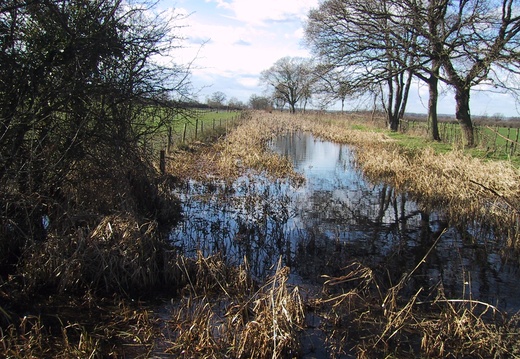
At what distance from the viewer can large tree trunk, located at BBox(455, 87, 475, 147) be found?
19.1 metres

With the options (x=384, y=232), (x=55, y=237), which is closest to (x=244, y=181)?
(x=384, y=232)

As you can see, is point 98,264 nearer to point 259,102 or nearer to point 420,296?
point 420,296

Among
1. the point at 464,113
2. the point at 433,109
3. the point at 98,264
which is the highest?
the point at 433,109

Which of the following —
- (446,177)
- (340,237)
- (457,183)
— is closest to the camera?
(340,237)

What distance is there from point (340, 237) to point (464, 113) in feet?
47.1

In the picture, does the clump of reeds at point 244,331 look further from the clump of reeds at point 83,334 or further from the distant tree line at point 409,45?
the distant tree line at point 409,45

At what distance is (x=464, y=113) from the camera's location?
19156 millimetres

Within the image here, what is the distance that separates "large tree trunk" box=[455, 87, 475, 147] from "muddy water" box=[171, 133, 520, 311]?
9170mm

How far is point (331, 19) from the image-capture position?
63.4ft

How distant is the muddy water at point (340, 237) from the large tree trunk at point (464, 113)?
30.1 feet

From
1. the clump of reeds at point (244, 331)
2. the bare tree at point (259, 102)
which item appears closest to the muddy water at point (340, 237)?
the clump of reeds at point (244, 331)

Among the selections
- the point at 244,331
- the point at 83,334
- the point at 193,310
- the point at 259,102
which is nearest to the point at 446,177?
the point at 193,310

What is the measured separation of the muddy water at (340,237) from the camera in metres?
6.31

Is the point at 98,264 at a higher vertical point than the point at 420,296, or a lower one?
higher
